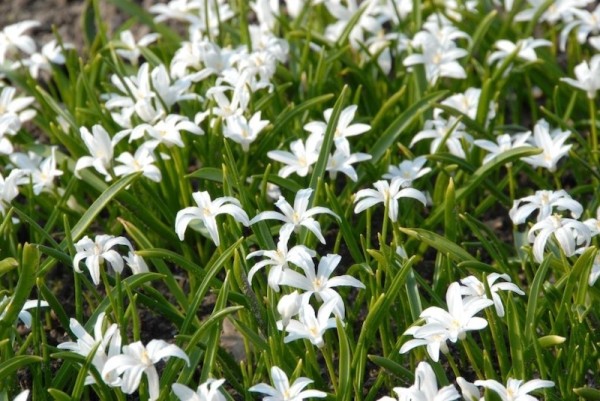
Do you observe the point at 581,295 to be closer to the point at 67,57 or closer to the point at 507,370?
the point at 507,370

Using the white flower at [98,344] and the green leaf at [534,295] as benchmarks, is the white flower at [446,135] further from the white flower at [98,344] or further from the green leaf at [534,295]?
the white flower at [98,344]

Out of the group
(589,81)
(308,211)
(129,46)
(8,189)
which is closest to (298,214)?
(308,211)

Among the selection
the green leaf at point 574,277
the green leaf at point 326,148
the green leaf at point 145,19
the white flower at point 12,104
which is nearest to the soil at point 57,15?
the green leaf at point 145,19

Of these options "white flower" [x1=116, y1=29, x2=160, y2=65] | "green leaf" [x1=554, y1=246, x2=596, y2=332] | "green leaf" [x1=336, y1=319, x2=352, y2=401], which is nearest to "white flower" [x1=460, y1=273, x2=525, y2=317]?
"green leaf" [x1=554, y1=246, x2=596, y2=332]

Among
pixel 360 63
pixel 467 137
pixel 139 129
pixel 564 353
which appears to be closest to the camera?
pixel 564 353

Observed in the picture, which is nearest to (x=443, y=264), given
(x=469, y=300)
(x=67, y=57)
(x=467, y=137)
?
(x=469, y=300)

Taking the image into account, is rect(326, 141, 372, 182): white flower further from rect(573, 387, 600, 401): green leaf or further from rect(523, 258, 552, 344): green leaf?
rect(573, 387, 600, 401): green leaf
